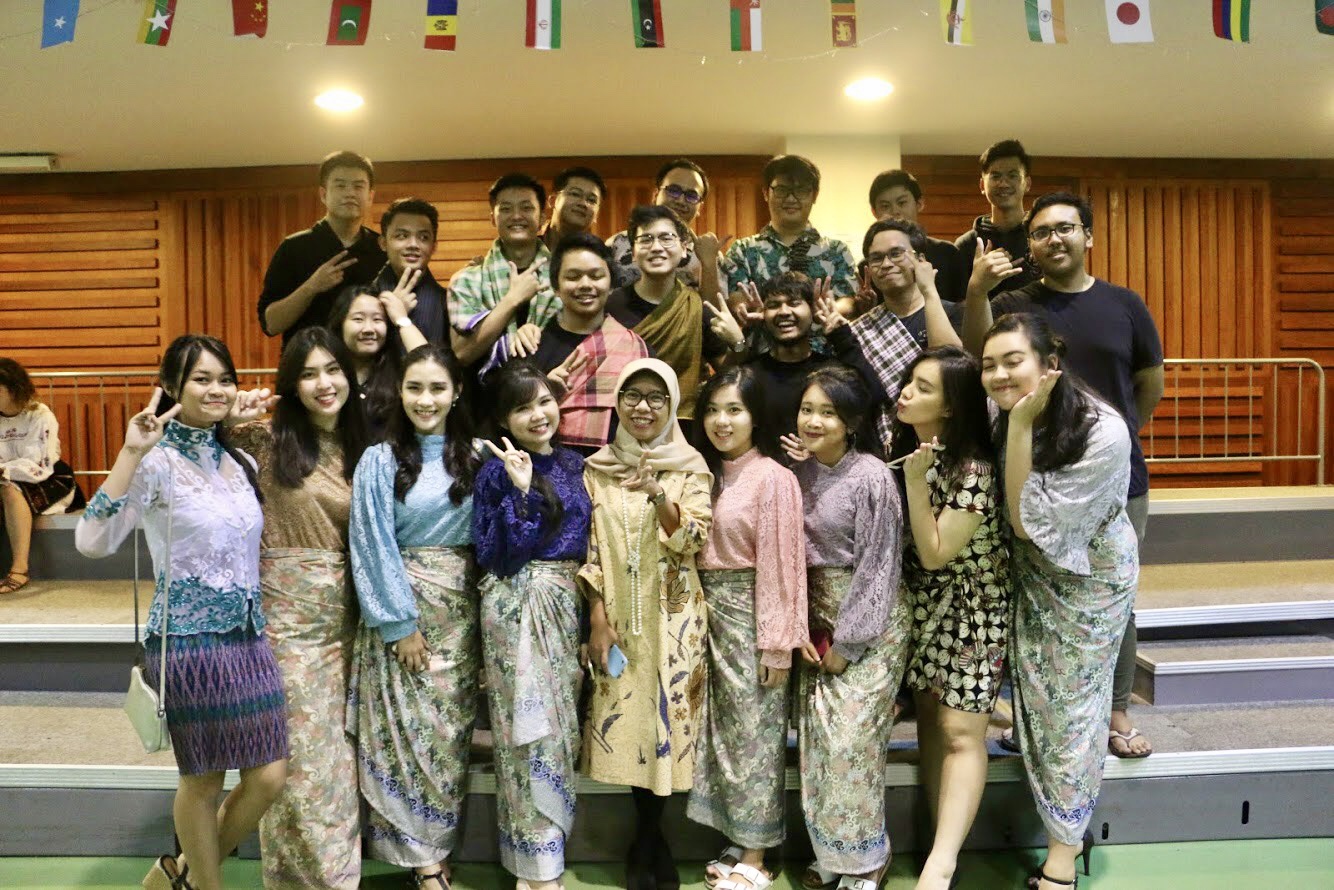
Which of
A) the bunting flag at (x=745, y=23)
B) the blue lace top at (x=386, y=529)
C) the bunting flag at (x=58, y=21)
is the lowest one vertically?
the blue lace top at (x=386, y=529)

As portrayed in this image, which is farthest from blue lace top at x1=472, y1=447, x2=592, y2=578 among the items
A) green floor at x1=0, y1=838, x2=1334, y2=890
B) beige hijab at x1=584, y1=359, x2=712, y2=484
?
green floor at x1=0, y1=838, x2=1334, y2=890

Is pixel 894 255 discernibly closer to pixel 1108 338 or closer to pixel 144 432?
pixel 1108 338

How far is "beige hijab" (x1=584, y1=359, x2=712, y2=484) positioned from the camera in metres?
2.68

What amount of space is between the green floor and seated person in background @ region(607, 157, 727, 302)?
1887 mm

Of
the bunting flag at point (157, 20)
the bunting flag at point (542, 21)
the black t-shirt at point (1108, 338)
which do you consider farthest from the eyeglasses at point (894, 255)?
the bunting flag at point (157, 20)

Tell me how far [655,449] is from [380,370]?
2.88ft

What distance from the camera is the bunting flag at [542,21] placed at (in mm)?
3385

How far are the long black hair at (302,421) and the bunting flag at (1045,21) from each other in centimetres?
267

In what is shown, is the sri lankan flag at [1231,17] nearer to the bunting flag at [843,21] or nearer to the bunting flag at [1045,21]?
the bunting flag at [1045,21]

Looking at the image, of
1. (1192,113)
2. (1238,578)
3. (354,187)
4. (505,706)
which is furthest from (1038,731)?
(1192,113)

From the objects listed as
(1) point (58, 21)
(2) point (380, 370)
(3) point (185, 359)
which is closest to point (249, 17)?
(1) point (58, 21)

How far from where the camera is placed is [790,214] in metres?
3.60

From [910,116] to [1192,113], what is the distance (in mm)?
1889

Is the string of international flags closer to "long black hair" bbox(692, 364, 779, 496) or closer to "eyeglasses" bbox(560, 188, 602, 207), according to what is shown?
"eyeglasses" bbox(560, 188, 602, 207)
